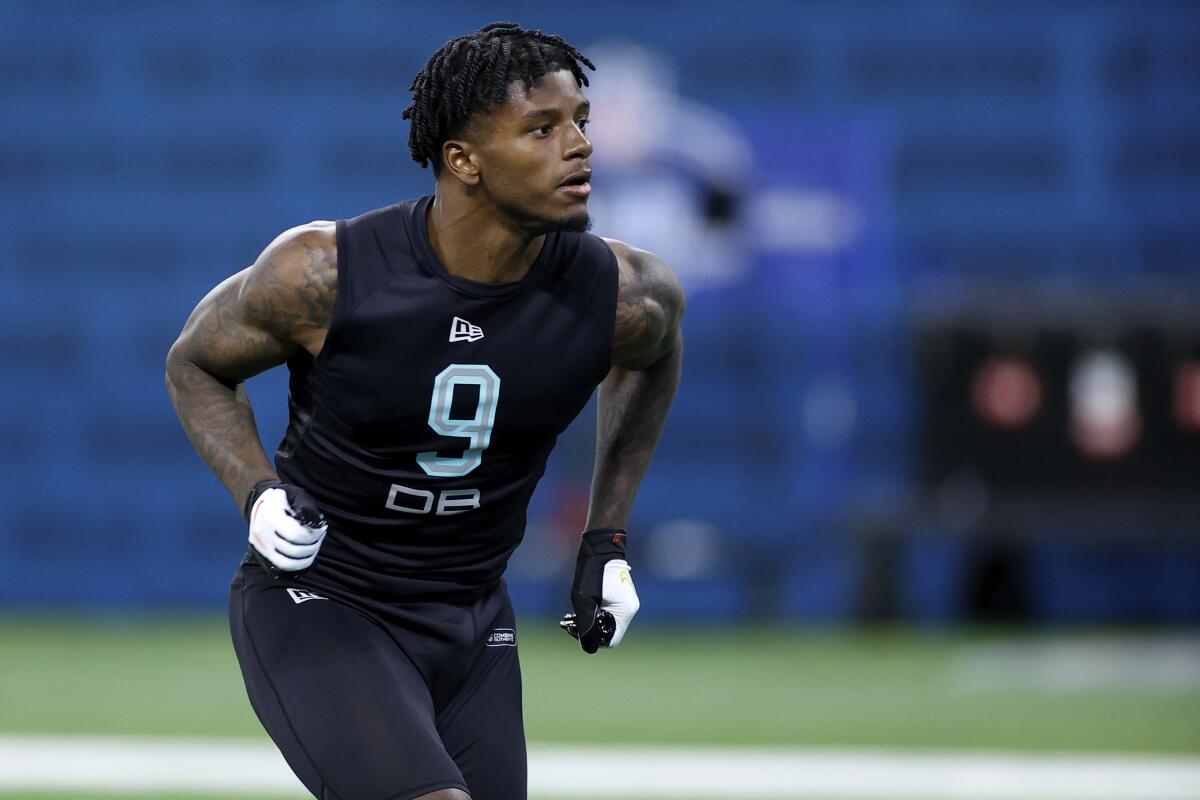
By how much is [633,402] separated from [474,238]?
0.64 meters

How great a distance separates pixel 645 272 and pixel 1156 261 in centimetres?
777

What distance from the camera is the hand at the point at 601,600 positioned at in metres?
3.60

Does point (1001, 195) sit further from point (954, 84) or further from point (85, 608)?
point (85, 608)

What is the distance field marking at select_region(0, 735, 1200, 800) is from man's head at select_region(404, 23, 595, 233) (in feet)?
9.69

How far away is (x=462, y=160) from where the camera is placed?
3307 millimetres

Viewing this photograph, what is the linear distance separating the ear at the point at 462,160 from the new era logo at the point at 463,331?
26cm

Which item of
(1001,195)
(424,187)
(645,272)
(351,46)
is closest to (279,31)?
(351,46)

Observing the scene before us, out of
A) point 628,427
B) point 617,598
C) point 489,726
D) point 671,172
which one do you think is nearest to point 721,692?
point 671,172

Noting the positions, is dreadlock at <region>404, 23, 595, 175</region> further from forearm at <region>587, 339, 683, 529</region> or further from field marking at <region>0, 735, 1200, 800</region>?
field marking at <region>0, 735, 1200, 800</region>

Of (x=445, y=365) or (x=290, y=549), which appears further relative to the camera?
(x=445, y=365)

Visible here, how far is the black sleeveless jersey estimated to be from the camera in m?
3.24

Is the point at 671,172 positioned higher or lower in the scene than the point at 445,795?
higher

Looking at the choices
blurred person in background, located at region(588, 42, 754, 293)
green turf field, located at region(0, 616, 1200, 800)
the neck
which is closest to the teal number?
the neck

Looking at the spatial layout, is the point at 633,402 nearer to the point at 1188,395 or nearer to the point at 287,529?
the point at 287,529
